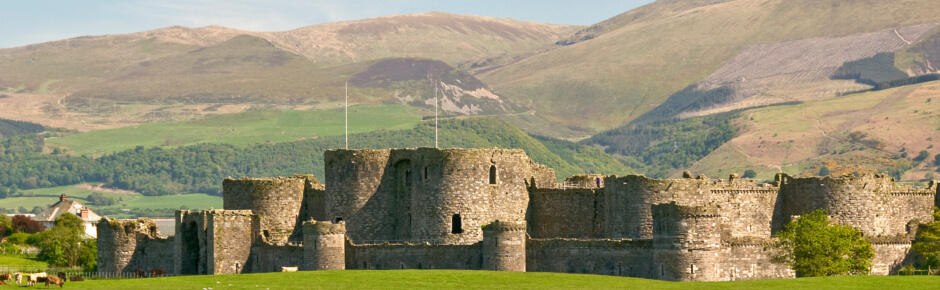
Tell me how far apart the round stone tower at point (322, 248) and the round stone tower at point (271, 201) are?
5.63 m

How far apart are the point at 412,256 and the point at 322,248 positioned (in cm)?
470

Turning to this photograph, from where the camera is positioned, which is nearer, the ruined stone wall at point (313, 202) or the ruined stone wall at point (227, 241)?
the ruined stone wall at point (227, 241)

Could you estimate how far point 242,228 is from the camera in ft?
289

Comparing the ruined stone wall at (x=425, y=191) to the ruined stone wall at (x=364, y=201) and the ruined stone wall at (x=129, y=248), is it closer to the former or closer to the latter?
the ruined stone wall at (x=364, y=201)

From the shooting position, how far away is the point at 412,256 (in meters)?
84.2

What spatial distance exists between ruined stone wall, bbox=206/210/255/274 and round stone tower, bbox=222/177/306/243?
175 cm

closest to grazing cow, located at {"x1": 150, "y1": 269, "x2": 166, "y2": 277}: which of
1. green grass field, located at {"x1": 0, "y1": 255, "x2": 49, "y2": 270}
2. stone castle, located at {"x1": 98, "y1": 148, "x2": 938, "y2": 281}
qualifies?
stone castle, located at {"x1": 98, "y1": 148, "x2": 938, "y2": 281}

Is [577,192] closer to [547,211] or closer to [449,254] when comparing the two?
[547,211]

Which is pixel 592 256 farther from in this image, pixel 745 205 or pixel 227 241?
pixel 227 241

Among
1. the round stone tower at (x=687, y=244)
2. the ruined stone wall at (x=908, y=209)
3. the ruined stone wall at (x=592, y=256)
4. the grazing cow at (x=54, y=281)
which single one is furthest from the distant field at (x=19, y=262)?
the ruined stone wall at (x=908, y=209)

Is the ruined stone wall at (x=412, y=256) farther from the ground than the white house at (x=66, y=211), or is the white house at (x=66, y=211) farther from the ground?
the white house at (x=66, y=211)

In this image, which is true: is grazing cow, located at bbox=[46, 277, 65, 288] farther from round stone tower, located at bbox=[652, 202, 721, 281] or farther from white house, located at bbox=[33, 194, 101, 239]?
white house, located at bbox=[33, 194, 101, 239]

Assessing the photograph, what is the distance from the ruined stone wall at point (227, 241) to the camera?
8712cm

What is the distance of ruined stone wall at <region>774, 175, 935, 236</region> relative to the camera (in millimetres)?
87688
